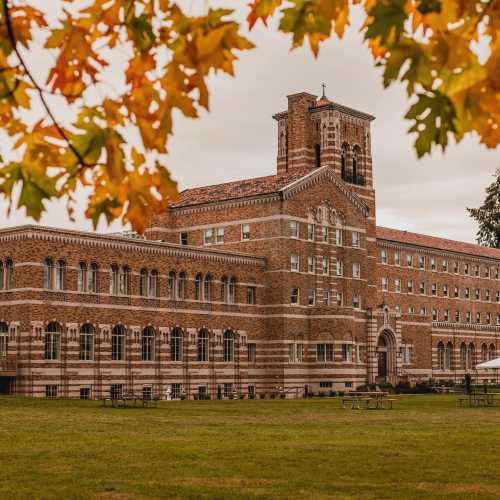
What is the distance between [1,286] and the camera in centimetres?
5119

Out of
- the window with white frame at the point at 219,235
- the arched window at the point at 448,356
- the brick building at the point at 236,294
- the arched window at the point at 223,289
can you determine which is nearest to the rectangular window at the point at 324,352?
the brick building at the point at 236,294

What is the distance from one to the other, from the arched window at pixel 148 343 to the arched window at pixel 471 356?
138 feet

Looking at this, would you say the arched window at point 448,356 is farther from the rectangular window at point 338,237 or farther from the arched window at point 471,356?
the rectangular window at point 338,237

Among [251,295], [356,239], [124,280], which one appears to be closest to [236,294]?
[251,295]

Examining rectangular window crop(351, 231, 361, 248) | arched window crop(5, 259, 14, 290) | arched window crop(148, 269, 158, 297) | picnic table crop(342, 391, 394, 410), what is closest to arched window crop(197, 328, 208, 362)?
→ arched window crop(148, 269, 158, 297)

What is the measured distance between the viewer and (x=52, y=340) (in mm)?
50562

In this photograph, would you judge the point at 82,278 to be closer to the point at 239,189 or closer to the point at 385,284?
the point at 239,189

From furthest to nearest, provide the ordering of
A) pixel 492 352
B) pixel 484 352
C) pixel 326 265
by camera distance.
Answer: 1. pixel 492 352
2. pixel 484 352
3. pixel 326 265

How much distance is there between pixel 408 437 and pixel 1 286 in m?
31.4

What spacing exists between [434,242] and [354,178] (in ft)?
73.6

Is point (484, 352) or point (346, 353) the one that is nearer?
point (346, 353)

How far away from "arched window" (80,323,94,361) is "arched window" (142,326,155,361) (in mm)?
3962

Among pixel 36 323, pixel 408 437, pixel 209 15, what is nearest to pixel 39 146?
pixel 209 15

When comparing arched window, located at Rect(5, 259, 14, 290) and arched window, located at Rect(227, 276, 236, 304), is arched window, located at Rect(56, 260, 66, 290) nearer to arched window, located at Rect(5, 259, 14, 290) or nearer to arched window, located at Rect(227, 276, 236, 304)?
arched window, located at Rect(5, 259, 14, 290)
